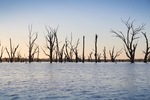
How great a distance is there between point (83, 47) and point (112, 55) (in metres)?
8.89

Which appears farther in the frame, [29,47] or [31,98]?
[29,47]

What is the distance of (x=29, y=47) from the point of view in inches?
1870

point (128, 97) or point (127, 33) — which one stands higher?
point (127, 33)

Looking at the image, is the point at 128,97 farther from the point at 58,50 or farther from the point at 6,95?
the point at 58,50

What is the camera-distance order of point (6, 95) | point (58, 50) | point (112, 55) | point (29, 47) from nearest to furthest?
point (6, 95)
point (29, 47)
point (58, 50)
point (112, 55)

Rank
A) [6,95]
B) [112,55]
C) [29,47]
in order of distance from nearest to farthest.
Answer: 1. [6,95]
2. [29,47]
3. [112,55]

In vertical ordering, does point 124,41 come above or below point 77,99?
above

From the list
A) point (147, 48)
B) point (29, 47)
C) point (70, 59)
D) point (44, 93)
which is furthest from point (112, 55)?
point (44, 93)

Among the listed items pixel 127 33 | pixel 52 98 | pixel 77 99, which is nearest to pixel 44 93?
pixel 52 98

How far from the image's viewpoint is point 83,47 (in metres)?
48.8

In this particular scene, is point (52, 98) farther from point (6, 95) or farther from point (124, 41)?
point (124, 41)

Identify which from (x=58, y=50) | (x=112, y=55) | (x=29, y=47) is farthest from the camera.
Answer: (x=112, y=55)

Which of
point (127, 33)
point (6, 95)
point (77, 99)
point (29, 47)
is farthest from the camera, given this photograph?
point (29, 47)

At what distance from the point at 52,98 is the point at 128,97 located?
210 cm
